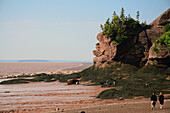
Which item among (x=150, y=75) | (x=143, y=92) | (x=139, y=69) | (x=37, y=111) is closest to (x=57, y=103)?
(x=37, y=111)

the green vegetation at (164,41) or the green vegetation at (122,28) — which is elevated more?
the green vegetation at (122,28)

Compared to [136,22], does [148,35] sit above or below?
below

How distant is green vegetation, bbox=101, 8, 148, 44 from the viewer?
200 ft

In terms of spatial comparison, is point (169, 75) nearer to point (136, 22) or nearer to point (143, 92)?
point (143, 92)

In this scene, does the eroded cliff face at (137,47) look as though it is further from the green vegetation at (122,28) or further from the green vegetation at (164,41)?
the green vegetation at (164,41)

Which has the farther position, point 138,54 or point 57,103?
point 138,54

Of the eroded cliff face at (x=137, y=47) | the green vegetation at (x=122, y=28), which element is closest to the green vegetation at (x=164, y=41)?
the eroded cliff face at (x=137, y=47)

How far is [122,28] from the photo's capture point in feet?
204

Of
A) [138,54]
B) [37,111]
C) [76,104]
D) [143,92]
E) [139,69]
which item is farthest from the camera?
[138,54]

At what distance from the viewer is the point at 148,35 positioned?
59.4 metres

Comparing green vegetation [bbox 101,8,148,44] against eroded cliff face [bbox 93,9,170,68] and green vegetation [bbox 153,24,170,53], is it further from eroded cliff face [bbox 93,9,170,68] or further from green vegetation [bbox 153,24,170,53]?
green vegetation [bbox 153,24,170,53]

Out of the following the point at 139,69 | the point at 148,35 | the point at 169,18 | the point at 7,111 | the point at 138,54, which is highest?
the point at 169,18

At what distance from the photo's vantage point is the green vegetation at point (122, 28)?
60.8 metres

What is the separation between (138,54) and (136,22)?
32.3 feet
